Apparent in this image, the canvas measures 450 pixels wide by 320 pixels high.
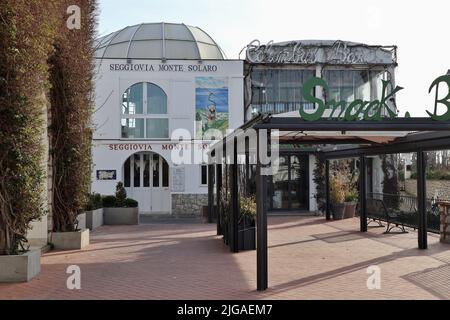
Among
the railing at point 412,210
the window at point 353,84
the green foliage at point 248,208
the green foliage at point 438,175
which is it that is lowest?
the railing at point 412,210

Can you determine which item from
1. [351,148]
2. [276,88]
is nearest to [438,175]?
[276,88]

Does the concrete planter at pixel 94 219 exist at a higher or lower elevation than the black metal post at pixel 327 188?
lower

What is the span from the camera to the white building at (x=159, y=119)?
74.7 feet

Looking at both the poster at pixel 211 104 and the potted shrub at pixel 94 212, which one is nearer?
the potted shrub at pixel 94 212

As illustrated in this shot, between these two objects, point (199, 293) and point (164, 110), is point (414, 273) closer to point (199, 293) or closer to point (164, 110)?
point (199, 293)

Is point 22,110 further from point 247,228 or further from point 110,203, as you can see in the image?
point 110,203

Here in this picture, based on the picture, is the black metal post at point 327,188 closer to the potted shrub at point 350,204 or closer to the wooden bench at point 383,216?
the potted shrub at point 350,204

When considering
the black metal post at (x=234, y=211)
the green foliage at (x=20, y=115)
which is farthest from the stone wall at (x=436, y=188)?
the green foliage at (x=20, y=115)

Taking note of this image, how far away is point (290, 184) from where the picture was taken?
2302 centimetres

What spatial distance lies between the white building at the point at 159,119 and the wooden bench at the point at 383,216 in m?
7.61

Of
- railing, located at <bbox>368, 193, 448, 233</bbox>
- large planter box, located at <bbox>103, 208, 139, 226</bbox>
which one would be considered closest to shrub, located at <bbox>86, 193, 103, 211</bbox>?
large planter box, located at <bbox>103, 208, 139, 226</bbox>

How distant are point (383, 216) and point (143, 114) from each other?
11.1m
